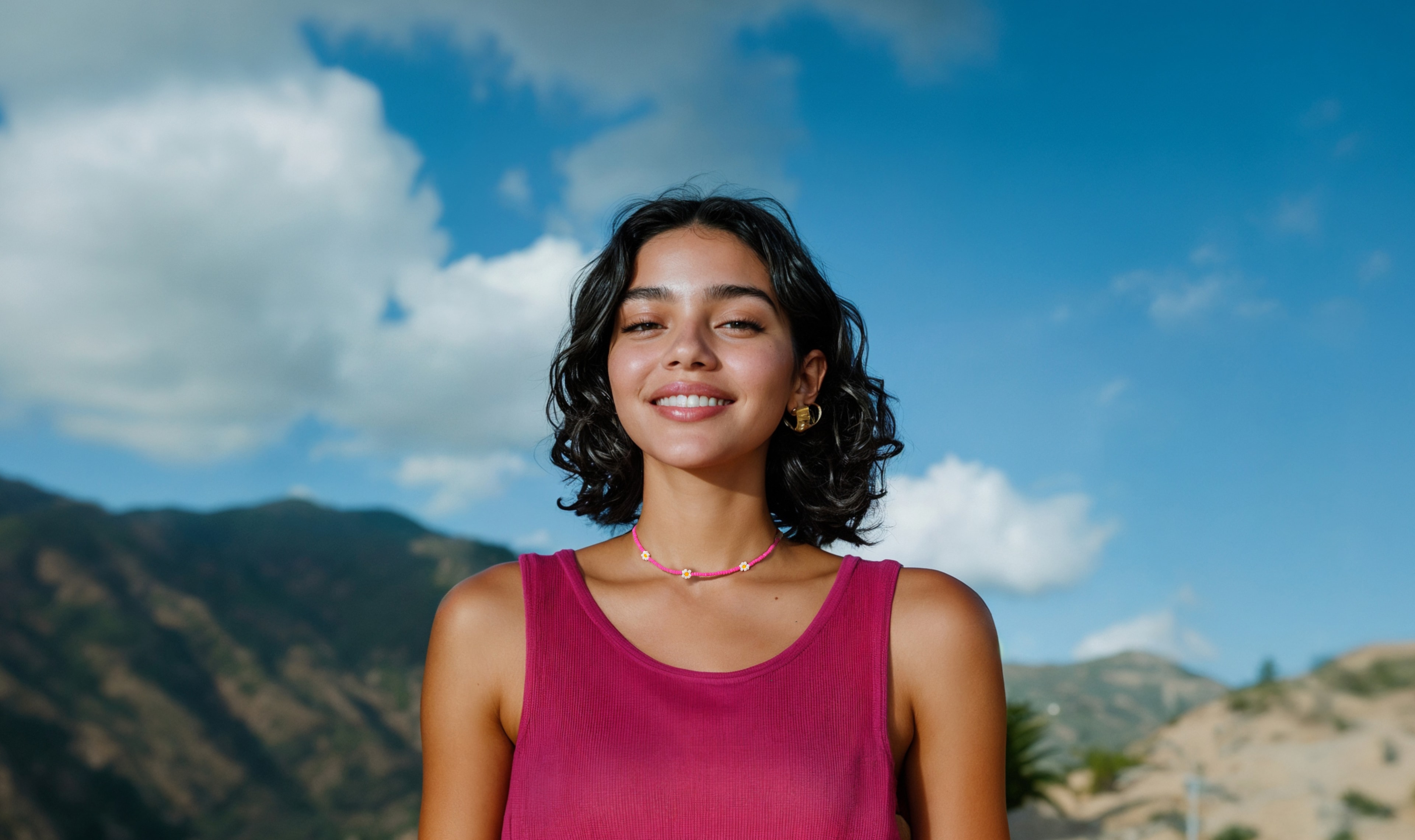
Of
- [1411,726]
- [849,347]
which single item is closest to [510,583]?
[849,347]

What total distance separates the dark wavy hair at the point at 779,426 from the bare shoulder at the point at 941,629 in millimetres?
485

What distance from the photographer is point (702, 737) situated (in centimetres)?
197

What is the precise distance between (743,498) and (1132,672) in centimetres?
4576

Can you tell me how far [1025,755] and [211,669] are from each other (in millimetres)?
51201

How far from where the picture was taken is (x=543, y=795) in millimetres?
1977

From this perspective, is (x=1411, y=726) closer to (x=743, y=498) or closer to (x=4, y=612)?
(x=743, y=498)

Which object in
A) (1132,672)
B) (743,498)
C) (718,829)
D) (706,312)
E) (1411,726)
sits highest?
(1132,672)

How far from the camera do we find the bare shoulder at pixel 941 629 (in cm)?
212

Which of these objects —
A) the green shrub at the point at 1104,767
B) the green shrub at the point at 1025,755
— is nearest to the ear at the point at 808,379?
the green shrub at the point at 1025,755

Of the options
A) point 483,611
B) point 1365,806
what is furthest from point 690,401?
point 1365,806

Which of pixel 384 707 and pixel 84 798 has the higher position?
pixel 384 707

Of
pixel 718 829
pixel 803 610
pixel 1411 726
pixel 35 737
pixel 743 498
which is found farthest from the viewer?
pixel 35 737

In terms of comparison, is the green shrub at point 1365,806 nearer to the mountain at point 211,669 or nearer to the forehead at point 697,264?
the forehead at point 697,264

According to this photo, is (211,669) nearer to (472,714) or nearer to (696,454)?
(472,714)
